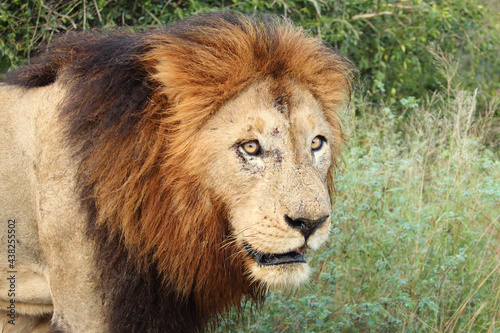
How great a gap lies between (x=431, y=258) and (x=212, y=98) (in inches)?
91.6

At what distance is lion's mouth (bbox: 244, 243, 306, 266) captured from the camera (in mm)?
2480

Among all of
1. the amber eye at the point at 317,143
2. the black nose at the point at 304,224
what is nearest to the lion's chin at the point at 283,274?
the black nose at the point at 304,224

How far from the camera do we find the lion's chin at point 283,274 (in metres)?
2.47

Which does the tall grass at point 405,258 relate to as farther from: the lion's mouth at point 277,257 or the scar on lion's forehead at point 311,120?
the scar on lion's forehead at point 311,120

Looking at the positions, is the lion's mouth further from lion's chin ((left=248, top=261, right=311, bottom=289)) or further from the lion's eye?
the lion's eye


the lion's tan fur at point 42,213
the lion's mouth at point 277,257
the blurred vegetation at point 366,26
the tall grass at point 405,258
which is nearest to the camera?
the lion's mouth at point 277,257

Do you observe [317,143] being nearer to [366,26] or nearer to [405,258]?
[405,258]

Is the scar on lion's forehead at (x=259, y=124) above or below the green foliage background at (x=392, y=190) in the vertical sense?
above

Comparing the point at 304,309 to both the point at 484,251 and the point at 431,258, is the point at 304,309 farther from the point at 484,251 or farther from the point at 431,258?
the point at 484,251

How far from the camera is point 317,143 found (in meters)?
2.74

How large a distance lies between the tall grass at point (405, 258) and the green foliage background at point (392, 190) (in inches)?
0.4

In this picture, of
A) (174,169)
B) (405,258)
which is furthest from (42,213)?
(405,258)

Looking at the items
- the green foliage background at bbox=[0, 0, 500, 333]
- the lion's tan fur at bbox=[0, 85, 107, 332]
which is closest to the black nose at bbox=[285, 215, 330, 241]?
the green foliage background at bbox=[0, 0, 500, 333]

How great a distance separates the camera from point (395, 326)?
12.0 ft
